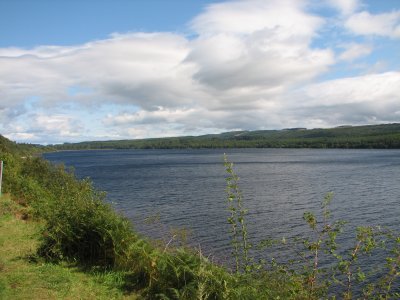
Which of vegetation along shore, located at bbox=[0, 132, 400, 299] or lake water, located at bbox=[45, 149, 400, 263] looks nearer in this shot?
vegetation along shore, located at bbox=[0, 132, 400, 299]

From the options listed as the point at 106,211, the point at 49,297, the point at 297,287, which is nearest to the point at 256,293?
the point at 297,287

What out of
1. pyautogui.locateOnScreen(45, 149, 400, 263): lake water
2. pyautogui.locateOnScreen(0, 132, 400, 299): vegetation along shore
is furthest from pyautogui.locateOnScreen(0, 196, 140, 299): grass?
pyautogui.locateOnScreen(45, 149, 400, 263): lake water

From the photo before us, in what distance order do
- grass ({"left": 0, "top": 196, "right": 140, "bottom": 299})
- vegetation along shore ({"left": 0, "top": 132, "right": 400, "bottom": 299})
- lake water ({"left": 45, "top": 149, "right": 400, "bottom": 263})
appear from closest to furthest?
1. vegetation along shore ({"left": 0, "top": 132, "right": 400, "bottom": 299})
2. grass ({"left": 0, "top": 196, "right": 140, "bottom": 299})
3. lake water ({"left": 45, "top": 149, "right": 400, "bottom": 263})

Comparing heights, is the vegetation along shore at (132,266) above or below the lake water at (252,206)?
above

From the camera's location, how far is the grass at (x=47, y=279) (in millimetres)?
8945

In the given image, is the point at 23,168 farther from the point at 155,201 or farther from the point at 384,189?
the point at 384,189

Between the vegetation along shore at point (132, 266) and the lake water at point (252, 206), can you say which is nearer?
the vegetation along shore at point (132, 266)

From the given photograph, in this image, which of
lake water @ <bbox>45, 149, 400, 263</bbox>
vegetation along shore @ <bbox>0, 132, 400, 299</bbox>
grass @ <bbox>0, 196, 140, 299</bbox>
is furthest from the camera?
lake water @ <bbox>45, 149, 400, 263</bbox>

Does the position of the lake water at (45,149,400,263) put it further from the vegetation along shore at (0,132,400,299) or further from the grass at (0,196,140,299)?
the grass at (0,196,140,299)

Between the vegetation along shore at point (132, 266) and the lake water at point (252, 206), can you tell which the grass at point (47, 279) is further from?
the lake water at point (252, 206)

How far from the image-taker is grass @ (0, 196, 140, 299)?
895 cm

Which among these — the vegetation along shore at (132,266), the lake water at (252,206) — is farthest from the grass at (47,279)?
the lake water at (252,206)

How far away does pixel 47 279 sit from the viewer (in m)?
9.73

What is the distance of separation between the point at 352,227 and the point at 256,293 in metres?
21.6
